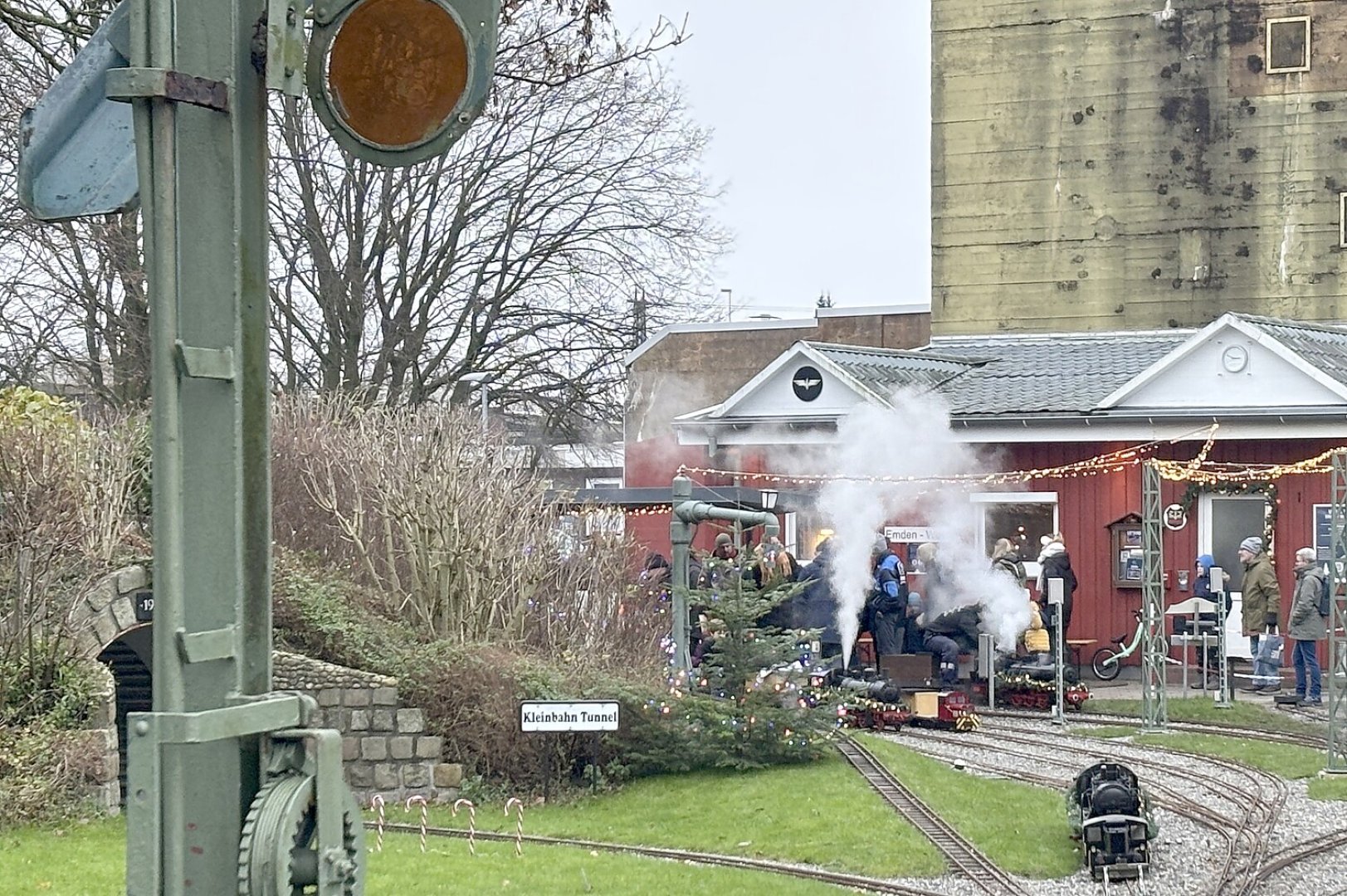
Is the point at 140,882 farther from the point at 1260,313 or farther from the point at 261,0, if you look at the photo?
the point at 1260,313

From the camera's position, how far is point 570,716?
13555 mm

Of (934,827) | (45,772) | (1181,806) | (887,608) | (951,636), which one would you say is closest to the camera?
(45,772)

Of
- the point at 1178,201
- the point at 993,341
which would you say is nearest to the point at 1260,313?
the point at 1178,201

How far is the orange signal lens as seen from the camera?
2697mm

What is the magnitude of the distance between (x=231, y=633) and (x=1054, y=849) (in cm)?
1061

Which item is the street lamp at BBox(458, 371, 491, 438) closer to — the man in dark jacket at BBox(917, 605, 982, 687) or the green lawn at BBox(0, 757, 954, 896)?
the man in dark jacket at BBox(917, 605, 982, 687)

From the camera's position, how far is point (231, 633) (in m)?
2.51

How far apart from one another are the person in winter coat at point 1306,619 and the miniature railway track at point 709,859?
33.0 feet

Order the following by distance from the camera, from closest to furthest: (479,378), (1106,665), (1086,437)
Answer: (1106,665) → (1086,437) → (479,378)

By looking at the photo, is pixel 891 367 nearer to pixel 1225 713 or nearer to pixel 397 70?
pixel 1225 713

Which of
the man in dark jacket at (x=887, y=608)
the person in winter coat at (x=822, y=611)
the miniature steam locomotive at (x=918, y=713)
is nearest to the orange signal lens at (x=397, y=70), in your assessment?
the miniature steam locomotive at (x=918, y=713)

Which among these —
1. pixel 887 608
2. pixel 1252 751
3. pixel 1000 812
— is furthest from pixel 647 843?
pixel 887 608

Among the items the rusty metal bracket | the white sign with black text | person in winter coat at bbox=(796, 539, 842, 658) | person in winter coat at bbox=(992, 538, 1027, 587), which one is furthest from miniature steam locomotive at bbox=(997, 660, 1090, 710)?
the rusty metal bracket

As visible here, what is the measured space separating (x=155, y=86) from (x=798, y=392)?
2534 centimetres
